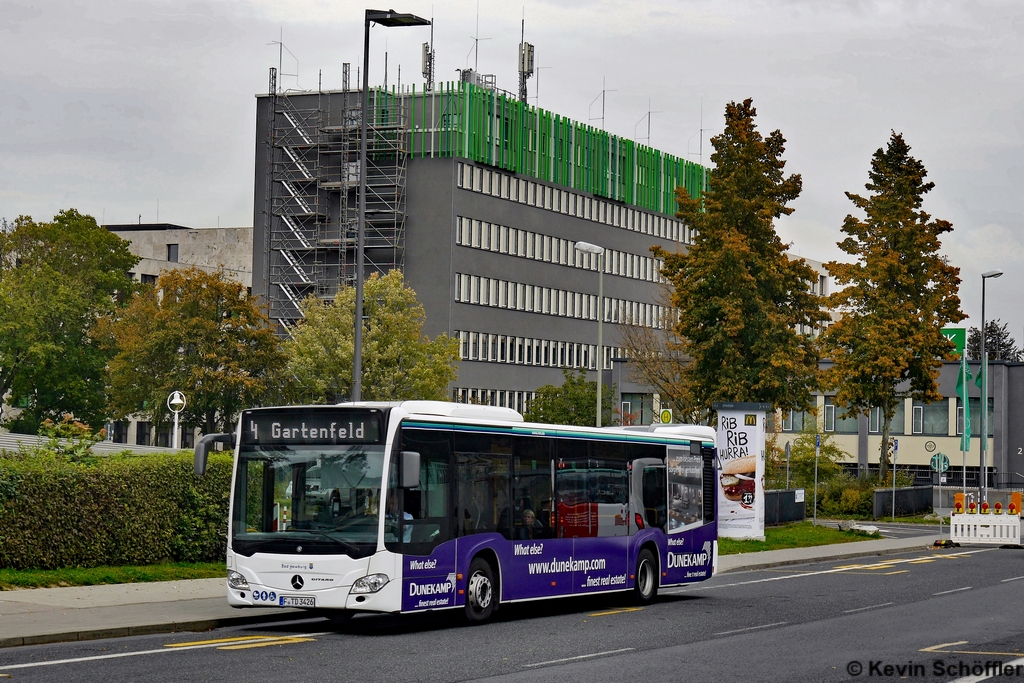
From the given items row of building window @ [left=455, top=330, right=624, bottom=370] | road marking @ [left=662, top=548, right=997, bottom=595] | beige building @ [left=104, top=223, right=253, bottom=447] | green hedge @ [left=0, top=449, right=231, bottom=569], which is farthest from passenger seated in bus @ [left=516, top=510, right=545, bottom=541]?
beige building @ [left=104, top=223, right=253, bottom=447]

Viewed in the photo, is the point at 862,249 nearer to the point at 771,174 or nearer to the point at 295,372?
the point at 771,174

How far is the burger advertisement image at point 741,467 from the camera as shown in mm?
38031

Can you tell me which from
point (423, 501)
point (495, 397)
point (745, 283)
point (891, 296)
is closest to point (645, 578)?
point (423, 501)

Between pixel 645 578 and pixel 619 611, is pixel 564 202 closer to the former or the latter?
pixel 645 578


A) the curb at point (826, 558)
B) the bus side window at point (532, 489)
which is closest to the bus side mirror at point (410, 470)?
the bus side window at point (532, 489)

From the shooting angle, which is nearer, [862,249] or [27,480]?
[27,480]

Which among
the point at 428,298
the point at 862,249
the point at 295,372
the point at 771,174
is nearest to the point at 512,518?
the point at 771,174

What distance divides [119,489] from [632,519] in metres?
8.11

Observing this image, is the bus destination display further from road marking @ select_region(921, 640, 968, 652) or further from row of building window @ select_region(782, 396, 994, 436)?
row of building window @ select_region(782, 396, 994, 436)

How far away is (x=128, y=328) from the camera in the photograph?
231 ft

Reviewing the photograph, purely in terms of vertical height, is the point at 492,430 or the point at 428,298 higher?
the point at 428,298

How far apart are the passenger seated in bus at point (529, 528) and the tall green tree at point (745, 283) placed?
29.4 meters

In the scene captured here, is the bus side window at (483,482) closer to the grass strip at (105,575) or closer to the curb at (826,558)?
the grass strip at (105,575)

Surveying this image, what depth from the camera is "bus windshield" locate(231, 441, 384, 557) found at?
17.1 metres
